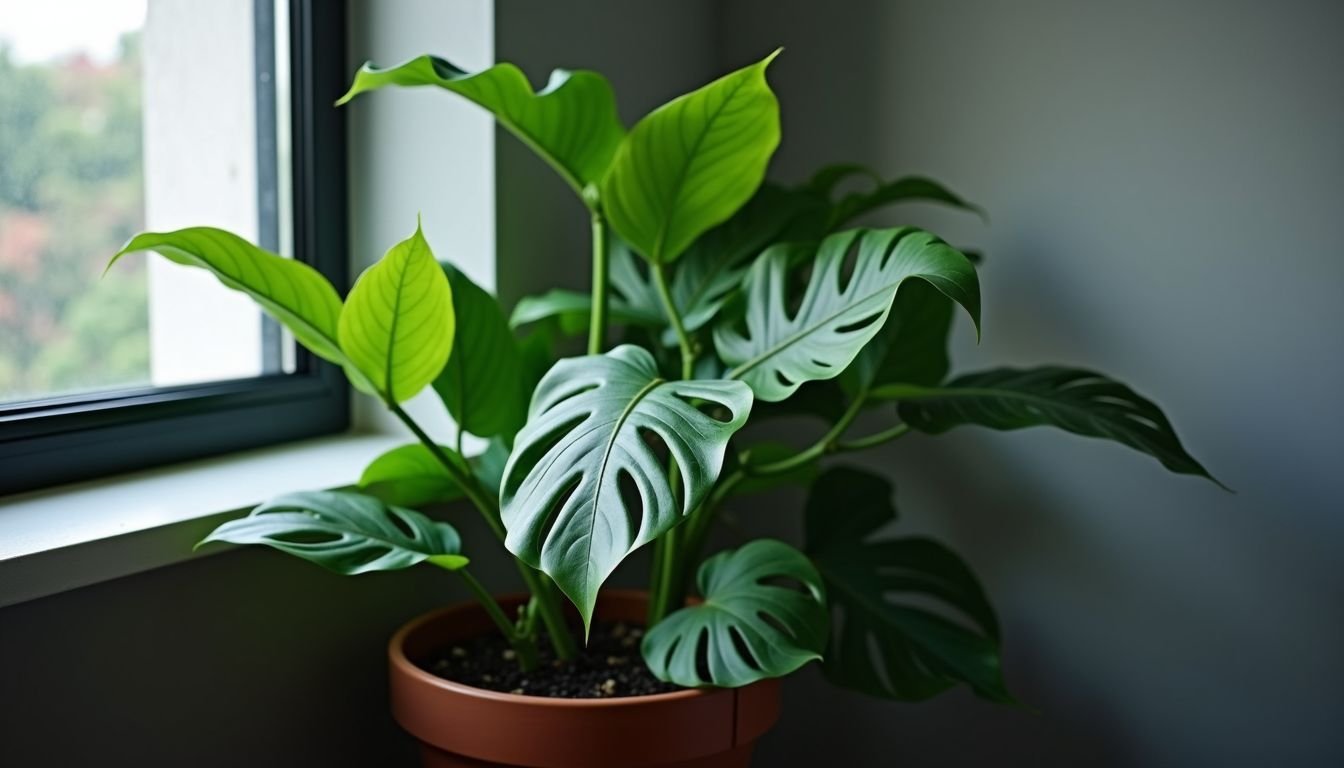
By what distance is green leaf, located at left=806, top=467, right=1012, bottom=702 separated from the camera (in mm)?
1161

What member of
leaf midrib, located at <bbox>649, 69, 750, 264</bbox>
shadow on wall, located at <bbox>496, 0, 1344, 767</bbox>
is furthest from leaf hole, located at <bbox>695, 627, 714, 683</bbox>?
shadow on wall, located at <bbox>496, 0, 1344, 767</bbox>

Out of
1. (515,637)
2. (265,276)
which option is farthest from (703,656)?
(265,276)

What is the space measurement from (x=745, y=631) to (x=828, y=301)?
294mm

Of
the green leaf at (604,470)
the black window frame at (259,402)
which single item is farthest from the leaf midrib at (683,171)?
the black window frame at (259,402)

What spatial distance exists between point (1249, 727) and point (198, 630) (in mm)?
1153

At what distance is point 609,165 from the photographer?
1113mm

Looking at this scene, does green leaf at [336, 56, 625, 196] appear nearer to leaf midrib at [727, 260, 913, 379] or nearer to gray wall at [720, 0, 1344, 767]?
leaf midrib at [727, 260, 913, 379]

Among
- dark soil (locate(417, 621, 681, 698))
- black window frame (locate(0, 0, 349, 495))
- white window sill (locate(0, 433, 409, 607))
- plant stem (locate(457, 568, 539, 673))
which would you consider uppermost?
black window frame (locate(0, 0, 349, 495))

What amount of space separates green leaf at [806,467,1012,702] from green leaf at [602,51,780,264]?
15.9 inches

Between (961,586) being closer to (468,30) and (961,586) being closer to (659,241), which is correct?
(659,241)

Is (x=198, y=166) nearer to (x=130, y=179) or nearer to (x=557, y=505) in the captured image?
(x=130, y=179)

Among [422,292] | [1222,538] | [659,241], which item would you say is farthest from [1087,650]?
[422,292]

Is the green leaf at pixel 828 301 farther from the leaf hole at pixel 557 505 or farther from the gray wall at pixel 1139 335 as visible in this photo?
the gray wall at pixel 1139 335

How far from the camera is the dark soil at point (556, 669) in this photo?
3.45ft
